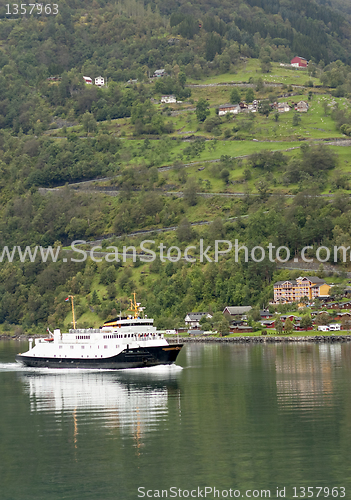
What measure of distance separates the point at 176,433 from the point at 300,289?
329 ft

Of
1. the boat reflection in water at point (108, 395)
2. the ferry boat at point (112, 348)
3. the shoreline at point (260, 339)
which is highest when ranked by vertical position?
the ferry boat at point (112, 348)

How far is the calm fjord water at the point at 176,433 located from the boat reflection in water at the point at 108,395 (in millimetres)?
108

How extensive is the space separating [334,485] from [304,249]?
123m

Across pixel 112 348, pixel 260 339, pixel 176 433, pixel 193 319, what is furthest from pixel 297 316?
pixel 176 433

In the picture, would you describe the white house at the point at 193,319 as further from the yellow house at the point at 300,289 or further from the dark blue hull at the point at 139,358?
the dark blue hull at the point at 139,358

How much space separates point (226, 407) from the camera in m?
50.7

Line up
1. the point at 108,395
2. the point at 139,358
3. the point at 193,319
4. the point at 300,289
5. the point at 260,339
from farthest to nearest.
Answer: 1. the point at 193,319
2. the point at 300,289
3. the point at 260,339
4. the point at 139,358
5. the point at 108,395

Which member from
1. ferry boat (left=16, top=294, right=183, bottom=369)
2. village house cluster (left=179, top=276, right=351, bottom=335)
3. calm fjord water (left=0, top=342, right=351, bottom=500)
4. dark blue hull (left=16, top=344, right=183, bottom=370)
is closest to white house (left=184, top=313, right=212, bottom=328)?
village house cluster (left=179, top=276, right=351, bottom=335)

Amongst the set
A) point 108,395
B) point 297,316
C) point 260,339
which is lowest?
point 260,339

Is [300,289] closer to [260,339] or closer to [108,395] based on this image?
[260,339]

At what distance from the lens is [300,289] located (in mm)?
139750

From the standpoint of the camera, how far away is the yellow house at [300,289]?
13838 centimetres

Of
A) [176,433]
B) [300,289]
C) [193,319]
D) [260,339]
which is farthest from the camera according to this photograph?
[193,319]

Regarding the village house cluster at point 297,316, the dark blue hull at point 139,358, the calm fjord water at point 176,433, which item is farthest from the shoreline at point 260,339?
the calm fjord water at point 176,433
